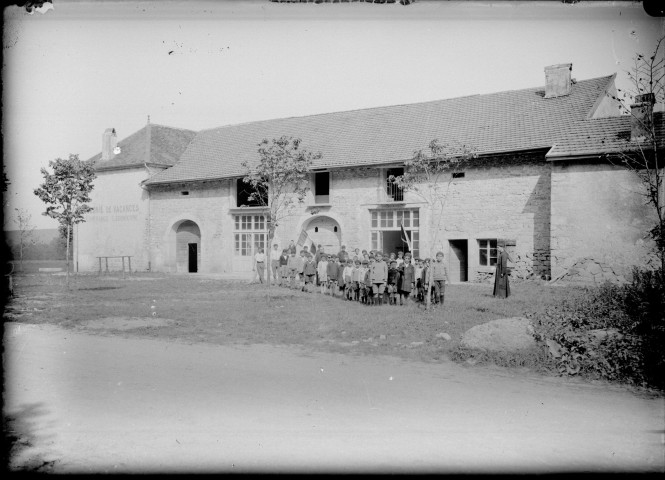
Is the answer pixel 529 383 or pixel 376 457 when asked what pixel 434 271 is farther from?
pixel 376 457

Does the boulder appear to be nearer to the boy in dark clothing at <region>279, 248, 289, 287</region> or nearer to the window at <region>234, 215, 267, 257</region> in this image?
the boy in dark clothing at <region>279, 248, 289, 287</region>

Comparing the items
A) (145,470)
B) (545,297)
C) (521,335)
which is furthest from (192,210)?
(145,470)

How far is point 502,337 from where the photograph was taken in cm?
774

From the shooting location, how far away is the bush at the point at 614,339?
6547mm

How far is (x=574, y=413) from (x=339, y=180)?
663 inches

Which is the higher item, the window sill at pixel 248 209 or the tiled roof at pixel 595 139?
the tiled roof at pixel 595 139

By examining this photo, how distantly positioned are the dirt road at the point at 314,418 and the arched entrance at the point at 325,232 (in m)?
14.2

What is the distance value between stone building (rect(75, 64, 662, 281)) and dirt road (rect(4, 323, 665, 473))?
7.78 meters

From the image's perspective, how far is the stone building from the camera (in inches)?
608

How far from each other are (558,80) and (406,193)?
23.8ft

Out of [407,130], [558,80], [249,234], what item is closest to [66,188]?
→ [249,234]

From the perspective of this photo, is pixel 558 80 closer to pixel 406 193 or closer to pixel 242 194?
pixel 406 193

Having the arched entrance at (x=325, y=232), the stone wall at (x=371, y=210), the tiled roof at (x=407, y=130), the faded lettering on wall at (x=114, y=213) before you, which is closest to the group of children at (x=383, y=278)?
the stone wall at (x=371, y=210)

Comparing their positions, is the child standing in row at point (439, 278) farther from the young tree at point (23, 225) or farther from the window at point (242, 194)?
the window at point (242, 194)
